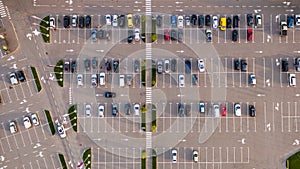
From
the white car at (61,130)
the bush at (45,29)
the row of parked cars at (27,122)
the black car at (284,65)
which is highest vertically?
the bush at (45,29)

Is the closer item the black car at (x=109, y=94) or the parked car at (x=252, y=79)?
the parked car at (x=252, y=79)

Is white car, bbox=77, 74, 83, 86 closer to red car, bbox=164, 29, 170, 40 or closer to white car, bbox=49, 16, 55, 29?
white car, bbox=49, 16, 55, 29

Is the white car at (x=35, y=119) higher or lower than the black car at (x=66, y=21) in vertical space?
lower

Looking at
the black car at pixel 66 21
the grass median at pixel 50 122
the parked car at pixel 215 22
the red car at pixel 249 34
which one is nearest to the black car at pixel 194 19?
the parked car at pixel 215 22

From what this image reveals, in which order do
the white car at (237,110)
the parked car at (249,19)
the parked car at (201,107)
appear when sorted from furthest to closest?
1. the parked car at (249,19)
2. the parked car at (201,107)
3. the white car at (237,110)

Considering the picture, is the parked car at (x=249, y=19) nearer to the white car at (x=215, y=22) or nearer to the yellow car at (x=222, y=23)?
the yellow car at (x=222, y=23)

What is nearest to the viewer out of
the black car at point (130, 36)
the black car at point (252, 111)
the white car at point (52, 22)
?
the black car at point (252, 111)

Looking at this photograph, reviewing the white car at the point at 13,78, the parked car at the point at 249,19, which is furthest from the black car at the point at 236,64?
the white car at the point at 13,78

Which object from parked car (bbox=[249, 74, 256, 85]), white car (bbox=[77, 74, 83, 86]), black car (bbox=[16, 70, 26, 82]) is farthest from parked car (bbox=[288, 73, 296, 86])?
black car (bbox=[16, 70, 26, 82])
